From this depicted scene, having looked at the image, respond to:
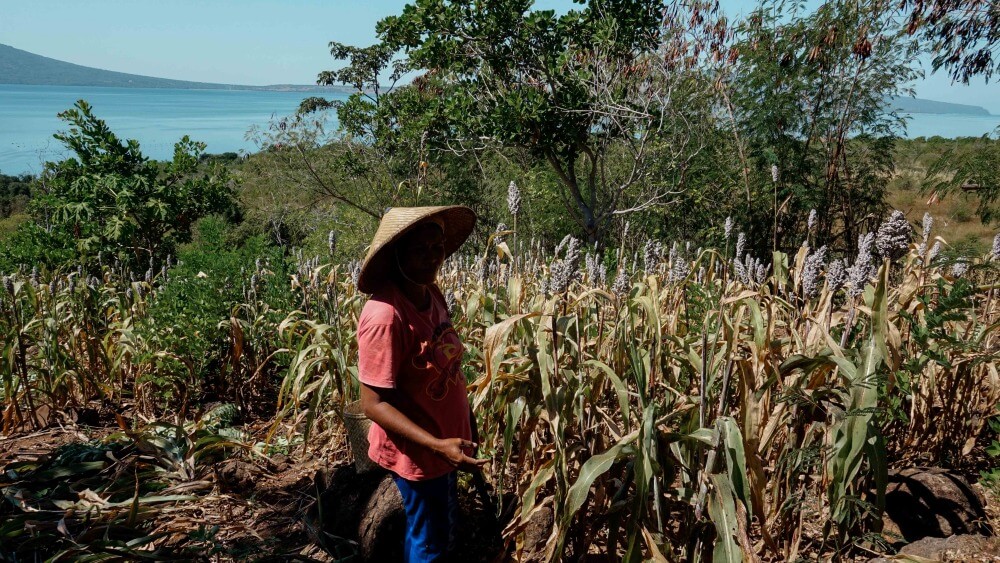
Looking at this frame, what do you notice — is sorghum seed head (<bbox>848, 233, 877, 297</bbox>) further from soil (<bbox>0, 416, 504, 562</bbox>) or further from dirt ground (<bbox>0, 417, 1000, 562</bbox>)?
soil (<bbox>0, 416, 504, 562</bbox>)

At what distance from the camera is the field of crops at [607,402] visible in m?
1.84

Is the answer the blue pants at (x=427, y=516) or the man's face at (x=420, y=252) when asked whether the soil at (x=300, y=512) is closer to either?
the blue pants at (x=427, y=516)

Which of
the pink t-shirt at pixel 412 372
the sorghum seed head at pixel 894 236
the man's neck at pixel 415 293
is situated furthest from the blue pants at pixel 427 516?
the sorghum seed head at pixel 894 236

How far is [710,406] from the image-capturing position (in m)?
2.31

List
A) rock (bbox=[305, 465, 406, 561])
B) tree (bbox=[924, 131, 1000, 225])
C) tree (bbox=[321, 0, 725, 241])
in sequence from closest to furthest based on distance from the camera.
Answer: rock (bbox=[305, 465, 406, 561]), tree (bbox=[924, 131, 1000, 225]), tree (bbox=[321, 0, 725, 241])

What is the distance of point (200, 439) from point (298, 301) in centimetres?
139

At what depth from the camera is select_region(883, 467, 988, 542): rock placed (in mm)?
2363

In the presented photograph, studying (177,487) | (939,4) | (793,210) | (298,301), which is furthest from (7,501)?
(939,4)

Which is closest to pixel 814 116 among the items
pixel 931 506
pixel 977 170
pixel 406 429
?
pixel 977 170

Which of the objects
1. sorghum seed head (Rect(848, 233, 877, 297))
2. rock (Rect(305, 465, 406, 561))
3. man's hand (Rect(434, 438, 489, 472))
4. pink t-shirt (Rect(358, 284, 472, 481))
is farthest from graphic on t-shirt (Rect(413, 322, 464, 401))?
sorghum seed head (Rect(848, 233, 877, 297))

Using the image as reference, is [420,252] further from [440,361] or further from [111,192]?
[111,192]

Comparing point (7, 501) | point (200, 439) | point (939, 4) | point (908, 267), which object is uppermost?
point (939, 4)

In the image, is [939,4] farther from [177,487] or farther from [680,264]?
[177,487]

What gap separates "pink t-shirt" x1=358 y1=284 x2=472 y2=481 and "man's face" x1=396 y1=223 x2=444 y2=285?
82 mm
